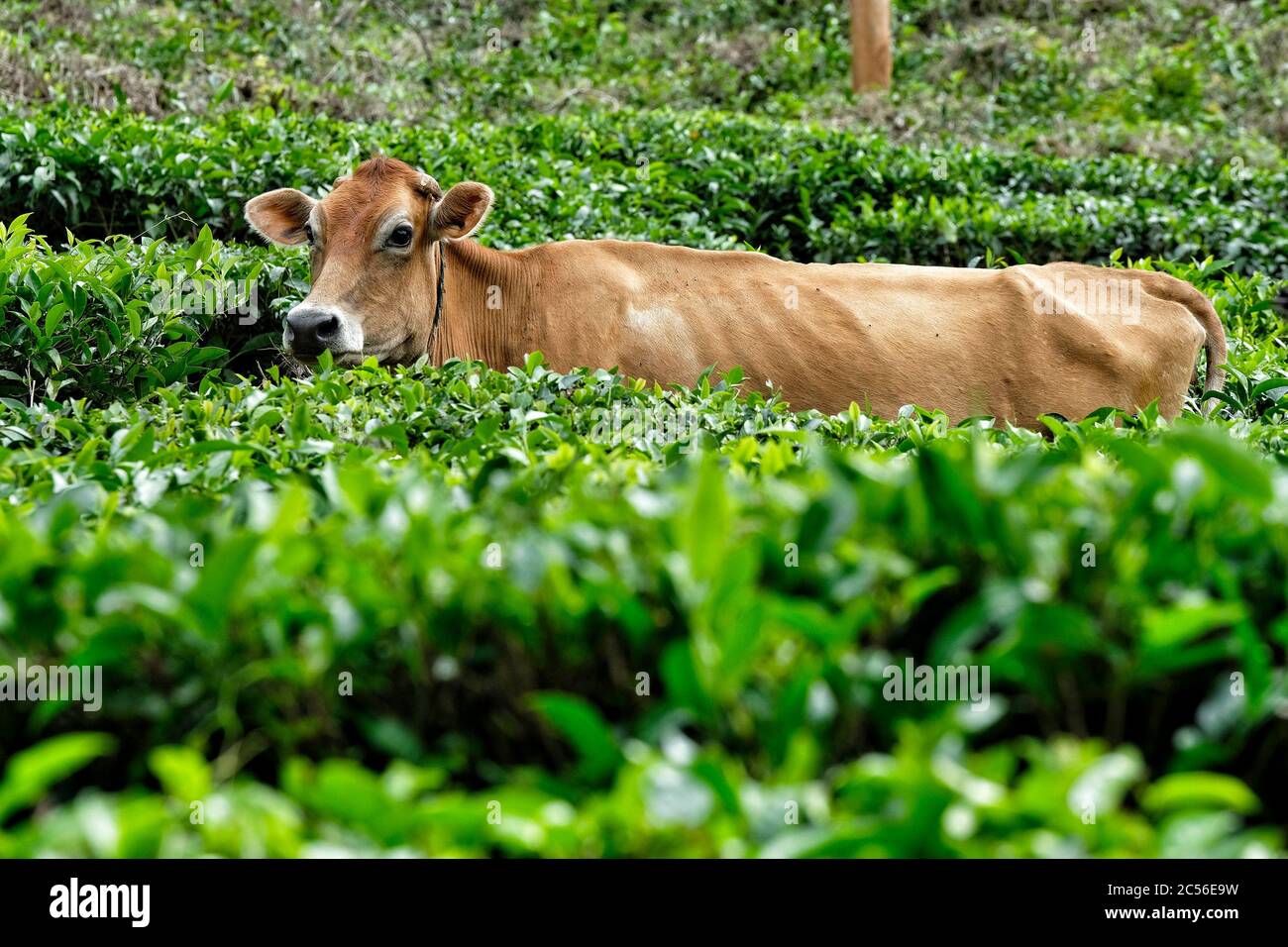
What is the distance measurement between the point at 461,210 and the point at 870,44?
10.1 metres

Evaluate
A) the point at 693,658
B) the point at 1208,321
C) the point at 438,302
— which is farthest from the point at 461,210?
the point at 693,658

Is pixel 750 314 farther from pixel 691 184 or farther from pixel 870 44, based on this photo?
pixel 870 44

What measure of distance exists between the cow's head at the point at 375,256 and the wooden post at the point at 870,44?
10011mm

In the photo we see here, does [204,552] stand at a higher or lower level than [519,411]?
lower

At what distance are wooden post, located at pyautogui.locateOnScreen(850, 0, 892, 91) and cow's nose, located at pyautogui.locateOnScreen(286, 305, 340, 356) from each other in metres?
10.9

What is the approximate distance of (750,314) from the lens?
241 inches

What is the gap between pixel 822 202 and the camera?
941cm

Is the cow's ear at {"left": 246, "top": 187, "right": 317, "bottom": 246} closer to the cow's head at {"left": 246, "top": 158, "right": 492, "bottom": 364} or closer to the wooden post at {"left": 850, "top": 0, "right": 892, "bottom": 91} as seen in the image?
the cow's head at {"left": 246, "top": 158, "right": 492, "bottom": 364}

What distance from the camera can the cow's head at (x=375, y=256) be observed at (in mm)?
5438

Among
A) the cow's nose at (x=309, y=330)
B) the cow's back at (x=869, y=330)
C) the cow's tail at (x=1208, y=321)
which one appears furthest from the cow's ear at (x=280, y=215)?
the cow's tail at (x=1208, y=321)

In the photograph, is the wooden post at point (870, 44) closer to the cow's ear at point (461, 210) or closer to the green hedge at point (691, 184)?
the green hedge at point (691, 184)
